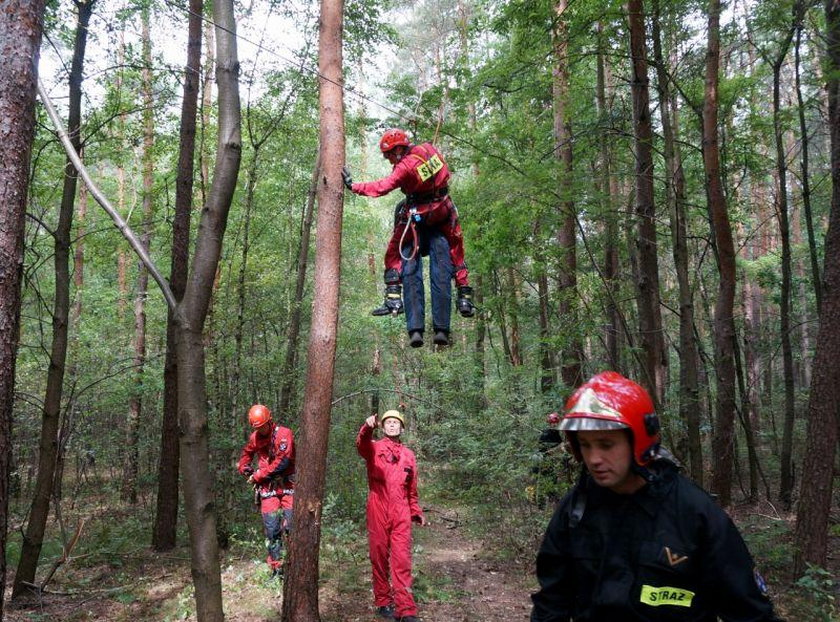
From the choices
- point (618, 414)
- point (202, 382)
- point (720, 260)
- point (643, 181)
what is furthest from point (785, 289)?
point (202, 382)

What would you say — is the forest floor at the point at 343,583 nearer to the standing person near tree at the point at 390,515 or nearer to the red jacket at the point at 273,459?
the standing person near tree at the point at 390,515

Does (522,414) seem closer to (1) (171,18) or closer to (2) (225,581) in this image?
(2) (225,581)

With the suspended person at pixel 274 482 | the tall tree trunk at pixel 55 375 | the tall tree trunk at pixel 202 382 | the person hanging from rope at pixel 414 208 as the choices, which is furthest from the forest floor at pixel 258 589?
the person hanging from rope at pixel 414 208

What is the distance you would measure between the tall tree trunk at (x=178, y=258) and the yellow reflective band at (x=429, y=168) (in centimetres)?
503

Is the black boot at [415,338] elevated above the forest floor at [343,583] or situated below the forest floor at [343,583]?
above

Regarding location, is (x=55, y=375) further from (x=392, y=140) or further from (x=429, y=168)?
(x=429, y=168)

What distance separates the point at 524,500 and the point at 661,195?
7.47 m

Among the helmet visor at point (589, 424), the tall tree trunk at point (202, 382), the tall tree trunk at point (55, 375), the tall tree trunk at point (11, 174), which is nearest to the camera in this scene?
the helmet visor at point (589, 424)

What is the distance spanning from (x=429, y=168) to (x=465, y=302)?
1277 millimetres

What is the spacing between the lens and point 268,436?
7.34 metres

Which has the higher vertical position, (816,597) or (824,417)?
(824,417)

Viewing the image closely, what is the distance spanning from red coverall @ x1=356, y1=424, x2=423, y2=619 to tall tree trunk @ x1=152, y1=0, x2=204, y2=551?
4.07m

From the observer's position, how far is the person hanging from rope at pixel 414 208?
4770mm

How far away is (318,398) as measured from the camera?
437 centimetres
